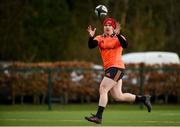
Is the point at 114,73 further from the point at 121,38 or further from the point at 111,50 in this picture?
the point at 121,38

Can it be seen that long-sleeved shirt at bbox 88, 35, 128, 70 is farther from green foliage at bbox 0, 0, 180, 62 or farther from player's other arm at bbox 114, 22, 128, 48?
green foliage at bbox 0, 0, 180, 62

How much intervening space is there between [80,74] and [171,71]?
128 inches

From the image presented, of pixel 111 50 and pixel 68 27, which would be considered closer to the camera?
pixel 111 50

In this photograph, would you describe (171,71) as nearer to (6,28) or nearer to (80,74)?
(80,74)

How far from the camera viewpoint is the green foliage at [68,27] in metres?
44.4

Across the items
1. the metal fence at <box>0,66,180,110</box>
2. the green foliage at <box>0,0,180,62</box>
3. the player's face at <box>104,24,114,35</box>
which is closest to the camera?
the player's face at <box>104,24,114,35</box>

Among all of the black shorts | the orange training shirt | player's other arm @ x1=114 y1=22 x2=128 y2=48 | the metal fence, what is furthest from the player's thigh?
the metal fence

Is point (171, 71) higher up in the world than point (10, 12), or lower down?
lower down

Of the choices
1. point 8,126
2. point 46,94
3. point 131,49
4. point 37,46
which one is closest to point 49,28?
point 37,46

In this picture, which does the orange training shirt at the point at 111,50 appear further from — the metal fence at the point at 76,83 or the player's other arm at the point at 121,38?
the metal fence at the point at 76,83

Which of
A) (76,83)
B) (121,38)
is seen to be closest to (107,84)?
(121,38)

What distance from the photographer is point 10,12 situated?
145 ft

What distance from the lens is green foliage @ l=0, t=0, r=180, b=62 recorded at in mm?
44406

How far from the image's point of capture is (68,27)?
47.7 metres
